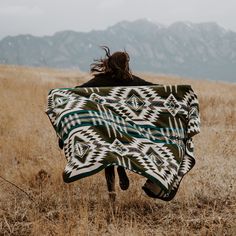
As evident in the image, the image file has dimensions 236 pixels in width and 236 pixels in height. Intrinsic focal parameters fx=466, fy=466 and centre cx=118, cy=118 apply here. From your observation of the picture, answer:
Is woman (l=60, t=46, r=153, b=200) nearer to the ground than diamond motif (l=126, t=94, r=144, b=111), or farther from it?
farther from it

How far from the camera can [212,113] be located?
12.8 meters

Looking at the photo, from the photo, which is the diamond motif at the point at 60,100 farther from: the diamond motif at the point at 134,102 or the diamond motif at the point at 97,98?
the diamond motif at the point at 134,102

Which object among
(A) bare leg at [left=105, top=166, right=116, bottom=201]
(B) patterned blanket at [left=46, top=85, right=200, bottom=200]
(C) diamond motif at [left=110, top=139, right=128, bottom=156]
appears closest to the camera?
(B) patterned blanket at [left=46, top=85, right=200, bottom=200]

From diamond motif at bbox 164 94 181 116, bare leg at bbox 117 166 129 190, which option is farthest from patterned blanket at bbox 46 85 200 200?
bare leg at bbox 117 166 129 190

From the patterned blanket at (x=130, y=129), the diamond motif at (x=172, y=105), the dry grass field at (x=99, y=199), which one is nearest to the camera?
the dry grass field at (x=99, y=199)

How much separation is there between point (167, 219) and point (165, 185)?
1.29 ft

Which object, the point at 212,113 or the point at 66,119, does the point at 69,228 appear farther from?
the point at 212,113

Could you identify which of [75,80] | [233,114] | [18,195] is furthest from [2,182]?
[75,80]

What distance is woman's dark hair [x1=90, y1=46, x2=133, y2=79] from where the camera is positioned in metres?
5.54

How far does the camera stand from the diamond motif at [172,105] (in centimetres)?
568

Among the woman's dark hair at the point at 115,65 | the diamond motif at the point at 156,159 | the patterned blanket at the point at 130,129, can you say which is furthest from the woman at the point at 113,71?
the diamond motif at the point at 156,159

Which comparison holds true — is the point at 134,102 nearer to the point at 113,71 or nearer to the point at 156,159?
the point at 113,71

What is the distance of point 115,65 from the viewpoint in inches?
218

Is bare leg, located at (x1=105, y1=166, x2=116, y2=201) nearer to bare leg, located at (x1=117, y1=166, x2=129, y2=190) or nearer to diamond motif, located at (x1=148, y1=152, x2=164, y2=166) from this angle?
bare leg, located at (x1=117, y1=166, x2=129, y2=190)
